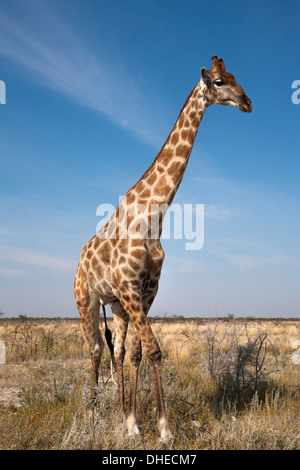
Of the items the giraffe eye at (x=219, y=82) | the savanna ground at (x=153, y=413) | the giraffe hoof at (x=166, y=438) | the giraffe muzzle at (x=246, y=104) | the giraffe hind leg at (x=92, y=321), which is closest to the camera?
the giraffe hoof at (x=166, y=438)

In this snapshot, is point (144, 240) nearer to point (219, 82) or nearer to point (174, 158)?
point (174, 158)

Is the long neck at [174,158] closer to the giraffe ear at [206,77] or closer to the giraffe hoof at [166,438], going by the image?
the giraffe ear at [206,77]

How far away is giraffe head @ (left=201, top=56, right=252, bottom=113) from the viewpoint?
14.8ft

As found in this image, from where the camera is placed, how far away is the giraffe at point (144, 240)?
4.16 m

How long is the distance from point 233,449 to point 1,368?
686cm

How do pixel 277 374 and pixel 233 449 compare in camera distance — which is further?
pixel 277 374

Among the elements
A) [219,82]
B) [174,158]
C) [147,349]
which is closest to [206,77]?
[219,82]

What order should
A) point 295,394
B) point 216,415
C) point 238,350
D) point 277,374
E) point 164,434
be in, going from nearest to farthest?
point 164,434 → point 216,415 → point 295,394 → point 238,350 → point 277,374

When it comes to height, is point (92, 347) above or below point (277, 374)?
above

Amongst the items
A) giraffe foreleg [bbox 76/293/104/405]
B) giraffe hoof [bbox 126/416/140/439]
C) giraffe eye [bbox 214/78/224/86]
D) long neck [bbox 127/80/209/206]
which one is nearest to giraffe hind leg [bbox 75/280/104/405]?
giraffe foreleg [bbox 76/293/104/405]

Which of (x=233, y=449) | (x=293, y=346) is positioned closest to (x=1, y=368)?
(x=233, y=449)

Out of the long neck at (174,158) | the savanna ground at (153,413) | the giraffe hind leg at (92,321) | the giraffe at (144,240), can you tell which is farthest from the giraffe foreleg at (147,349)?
the giraffe hind leg at (92,321)

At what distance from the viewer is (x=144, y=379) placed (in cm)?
568
